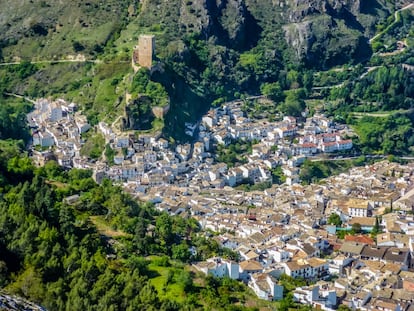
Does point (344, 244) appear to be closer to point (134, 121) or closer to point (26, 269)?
point (26, 269)

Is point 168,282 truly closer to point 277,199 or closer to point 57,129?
point 277,199

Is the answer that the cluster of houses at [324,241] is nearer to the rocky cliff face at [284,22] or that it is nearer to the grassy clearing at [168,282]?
the grassy clearing at [168,282]

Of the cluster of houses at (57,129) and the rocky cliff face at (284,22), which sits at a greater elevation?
the rocky cliff face at (284,22)

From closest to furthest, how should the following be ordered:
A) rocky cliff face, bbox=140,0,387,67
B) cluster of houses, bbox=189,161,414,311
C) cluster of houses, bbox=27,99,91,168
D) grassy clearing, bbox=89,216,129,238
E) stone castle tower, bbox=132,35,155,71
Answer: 1. cluster of houses, bbox=189,161,414,311
2. grassy clearing, bbox=89,216,129,238
3. cluster of houses, bbox=27,99,91,168
4. stone castle tower, bbox=132,35,155,71
5. rocky cliff face, bbox=140,0,387,67

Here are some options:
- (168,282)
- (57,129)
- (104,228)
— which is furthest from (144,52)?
(168,282)

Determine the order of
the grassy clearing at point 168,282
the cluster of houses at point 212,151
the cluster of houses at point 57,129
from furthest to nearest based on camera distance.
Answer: the cluster of houses at point 57,129
the cluster of houses at point 212,151
the grassy clearing at point 168,282

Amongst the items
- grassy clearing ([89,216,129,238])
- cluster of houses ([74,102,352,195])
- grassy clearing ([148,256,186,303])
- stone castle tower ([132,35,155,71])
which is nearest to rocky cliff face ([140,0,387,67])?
stone castle tower ([132,35,155,71])

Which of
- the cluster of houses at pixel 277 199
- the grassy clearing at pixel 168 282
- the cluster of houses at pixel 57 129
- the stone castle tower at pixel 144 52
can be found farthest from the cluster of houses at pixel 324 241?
the stone castle tower at pixel 144 52

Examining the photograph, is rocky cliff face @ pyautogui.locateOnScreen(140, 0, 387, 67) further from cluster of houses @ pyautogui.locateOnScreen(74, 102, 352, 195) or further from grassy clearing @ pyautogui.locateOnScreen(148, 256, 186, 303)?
grassy clearing @ pyautogui.locateOnScreen(148, 256, 186, 303)
